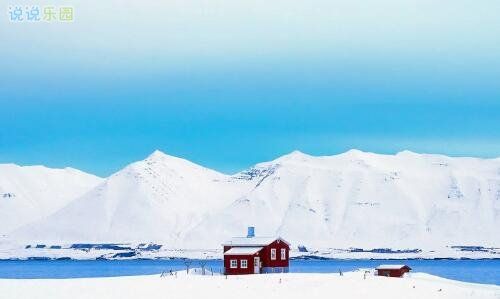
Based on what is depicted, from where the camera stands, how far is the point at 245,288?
209 feet

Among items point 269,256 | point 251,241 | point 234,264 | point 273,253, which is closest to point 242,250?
point 234,264

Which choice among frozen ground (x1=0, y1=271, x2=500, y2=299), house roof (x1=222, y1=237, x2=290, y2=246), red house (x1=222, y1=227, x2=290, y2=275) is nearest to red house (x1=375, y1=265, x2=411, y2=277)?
frozen ground (x1=0, y1=271, x2=500, y2=299)

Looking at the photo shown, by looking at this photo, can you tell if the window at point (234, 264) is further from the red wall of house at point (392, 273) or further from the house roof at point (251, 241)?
the red wall of house at point (392, 273)

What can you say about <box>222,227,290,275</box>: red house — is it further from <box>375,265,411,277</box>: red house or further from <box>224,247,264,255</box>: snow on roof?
<box>375,265,411,277</box>: red house

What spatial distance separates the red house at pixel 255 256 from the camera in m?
84.6

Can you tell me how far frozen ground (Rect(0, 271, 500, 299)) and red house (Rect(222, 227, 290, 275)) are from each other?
14.6 meters

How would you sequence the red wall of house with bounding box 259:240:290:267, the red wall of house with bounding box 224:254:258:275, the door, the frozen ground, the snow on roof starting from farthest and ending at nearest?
the red wall of house with bounding box 259:240:290:267
the snow on roof
the door
the red wall of house with bounding box 224:254:258:275
the frozen ground

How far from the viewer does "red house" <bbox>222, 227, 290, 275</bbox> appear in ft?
277

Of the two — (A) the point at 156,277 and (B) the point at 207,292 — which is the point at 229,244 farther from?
(B) the point at 207,292

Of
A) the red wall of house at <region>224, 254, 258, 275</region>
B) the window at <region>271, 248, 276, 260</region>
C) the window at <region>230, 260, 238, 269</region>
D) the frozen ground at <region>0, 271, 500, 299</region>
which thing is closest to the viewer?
the frozen ground at <region>0, 271, 500, 299</region>

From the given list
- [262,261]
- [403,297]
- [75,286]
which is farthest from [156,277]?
[403,297]

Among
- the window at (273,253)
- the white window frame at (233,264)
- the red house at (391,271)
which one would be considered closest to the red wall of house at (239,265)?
the white window frame at (233,264)

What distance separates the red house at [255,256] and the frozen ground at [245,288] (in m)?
14.6

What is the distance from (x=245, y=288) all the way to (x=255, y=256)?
839 inches
